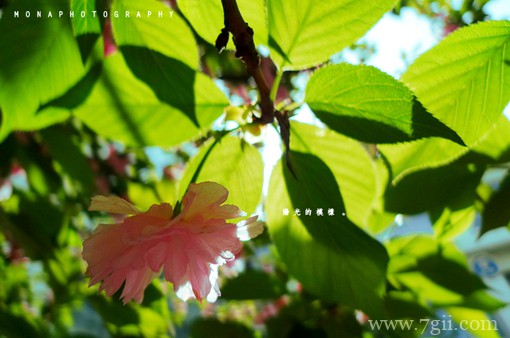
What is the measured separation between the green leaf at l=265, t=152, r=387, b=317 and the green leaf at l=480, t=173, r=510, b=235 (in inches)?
3.4

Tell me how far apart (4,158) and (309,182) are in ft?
1.28

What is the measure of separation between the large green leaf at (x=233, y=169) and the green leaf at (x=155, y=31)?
55 millimetres

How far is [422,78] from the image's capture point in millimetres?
258

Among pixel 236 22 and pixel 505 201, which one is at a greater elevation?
pixel 236 22

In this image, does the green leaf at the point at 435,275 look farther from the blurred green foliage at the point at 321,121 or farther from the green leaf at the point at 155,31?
the green leaf at the point at 155,31

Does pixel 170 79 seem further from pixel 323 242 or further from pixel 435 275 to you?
pixel 435 275

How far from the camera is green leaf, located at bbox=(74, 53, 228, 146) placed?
31cm

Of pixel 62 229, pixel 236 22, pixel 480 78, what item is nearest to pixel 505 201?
pixel 480 78

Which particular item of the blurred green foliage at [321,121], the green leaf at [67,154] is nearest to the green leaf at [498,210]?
the blurred green foliage at [321,121]

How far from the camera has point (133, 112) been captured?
32 cm

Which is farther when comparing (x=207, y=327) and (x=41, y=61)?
(x=207, y=327)

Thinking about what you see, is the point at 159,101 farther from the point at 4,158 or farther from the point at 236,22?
the point at 4,158

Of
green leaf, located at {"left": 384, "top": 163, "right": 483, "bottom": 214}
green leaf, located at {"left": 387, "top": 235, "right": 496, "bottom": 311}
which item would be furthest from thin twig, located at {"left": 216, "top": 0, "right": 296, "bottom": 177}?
green leaf, located at {"left": 387, "top": 235, "right": 496, "bottom": 311}

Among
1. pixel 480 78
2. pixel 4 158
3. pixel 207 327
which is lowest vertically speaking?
pixel 207 327
